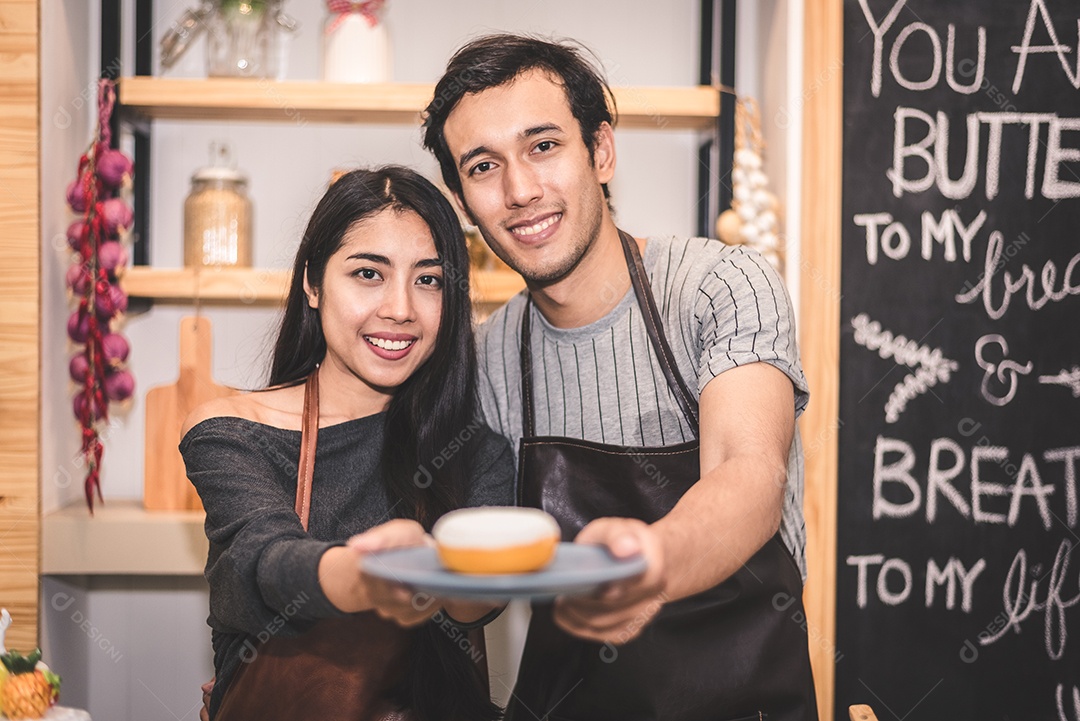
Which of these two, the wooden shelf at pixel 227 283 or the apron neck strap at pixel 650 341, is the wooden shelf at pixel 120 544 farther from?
the apron neck strap at pixel 650 341

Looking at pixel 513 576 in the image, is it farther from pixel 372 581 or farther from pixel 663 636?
pixel 663 636

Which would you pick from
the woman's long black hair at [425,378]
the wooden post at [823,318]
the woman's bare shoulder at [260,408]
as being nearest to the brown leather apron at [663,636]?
the woman's long black hair at [425,378]

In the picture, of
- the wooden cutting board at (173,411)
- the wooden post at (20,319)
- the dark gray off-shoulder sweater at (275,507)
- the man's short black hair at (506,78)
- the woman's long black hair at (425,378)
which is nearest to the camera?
the dark gray off-shoulder sweater at (275,507)

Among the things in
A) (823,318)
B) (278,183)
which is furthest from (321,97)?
(823,318)

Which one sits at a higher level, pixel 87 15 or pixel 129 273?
pixel 87 15

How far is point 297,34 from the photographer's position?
90.3 inches

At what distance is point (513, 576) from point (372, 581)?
8.1 inches

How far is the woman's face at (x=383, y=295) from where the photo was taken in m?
1.32

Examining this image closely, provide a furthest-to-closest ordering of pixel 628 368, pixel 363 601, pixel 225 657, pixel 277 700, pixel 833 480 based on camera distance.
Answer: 1. pixel 833 480
2. pixel 628 368
3. pixel 225 657
4. pixel 277 700
5. pixel 363 601

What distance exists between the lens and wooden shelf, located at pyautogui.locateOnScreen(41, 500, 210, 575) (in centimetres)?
199

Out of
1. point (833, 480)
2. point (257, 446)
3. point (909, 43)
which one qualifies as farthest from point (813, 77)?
point (257, 446)

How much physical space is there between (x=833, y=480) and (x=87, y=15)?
6.34ft

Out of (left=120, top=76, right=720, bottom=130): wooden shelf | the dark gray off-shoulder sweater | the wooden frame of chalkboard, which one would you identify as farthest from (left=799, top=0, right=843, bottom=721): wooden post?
the dark gray off-shoulder sweater

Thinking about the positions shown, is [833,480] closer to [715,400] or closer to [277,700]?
[715,400]
